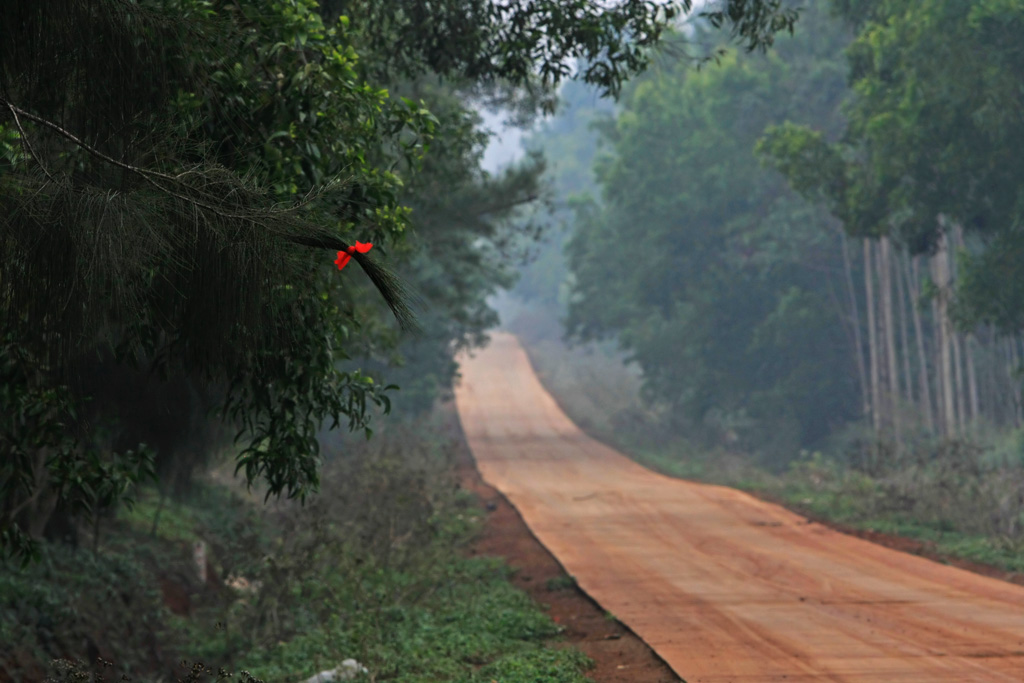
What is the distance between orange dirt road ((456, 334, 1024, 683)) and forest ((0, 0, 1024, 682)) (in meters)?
1.21

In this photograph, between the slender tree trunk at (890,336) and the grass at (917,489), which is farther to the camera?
the slender tree trunk at (890,336)

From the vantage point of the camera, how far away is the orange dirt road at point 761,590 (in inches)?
325

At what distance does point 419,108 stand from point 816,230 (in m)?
30.2

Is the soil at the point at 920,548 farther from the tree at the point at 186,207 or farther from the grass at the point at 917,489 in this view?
the tree at the point at 186,207

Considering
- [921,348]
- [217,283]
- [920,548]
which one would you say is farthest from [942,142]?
[217,283]

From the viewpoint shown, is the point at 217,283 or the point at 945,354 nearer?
the point at 217,283

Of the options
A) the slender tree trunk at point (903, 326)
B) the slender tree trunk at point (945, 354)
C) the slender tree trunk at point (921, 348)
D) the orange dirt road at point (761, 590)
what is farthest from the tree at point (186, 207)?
the slender tree trunk at point (903, 326)

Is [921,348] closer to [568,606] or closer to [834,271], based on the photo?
[834,271]

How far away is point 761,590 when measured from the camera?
11.7 meters

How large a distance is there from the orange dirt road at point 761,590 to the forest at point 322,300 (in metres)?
1.21

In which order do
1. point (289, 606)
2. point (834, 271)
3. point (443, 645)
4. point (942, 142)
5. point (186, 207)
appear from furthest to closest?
point (834, 271) < point (942, 142) < point (289, 606) < point (443, 645) < point (186, 207)

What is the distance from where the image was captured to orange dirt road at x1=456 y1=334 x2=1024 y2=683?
826 cm

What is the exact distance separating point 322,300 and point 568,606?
618 centimetres

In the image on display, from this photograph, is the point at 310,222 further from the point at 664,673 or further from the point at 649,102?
the point at 649,102
